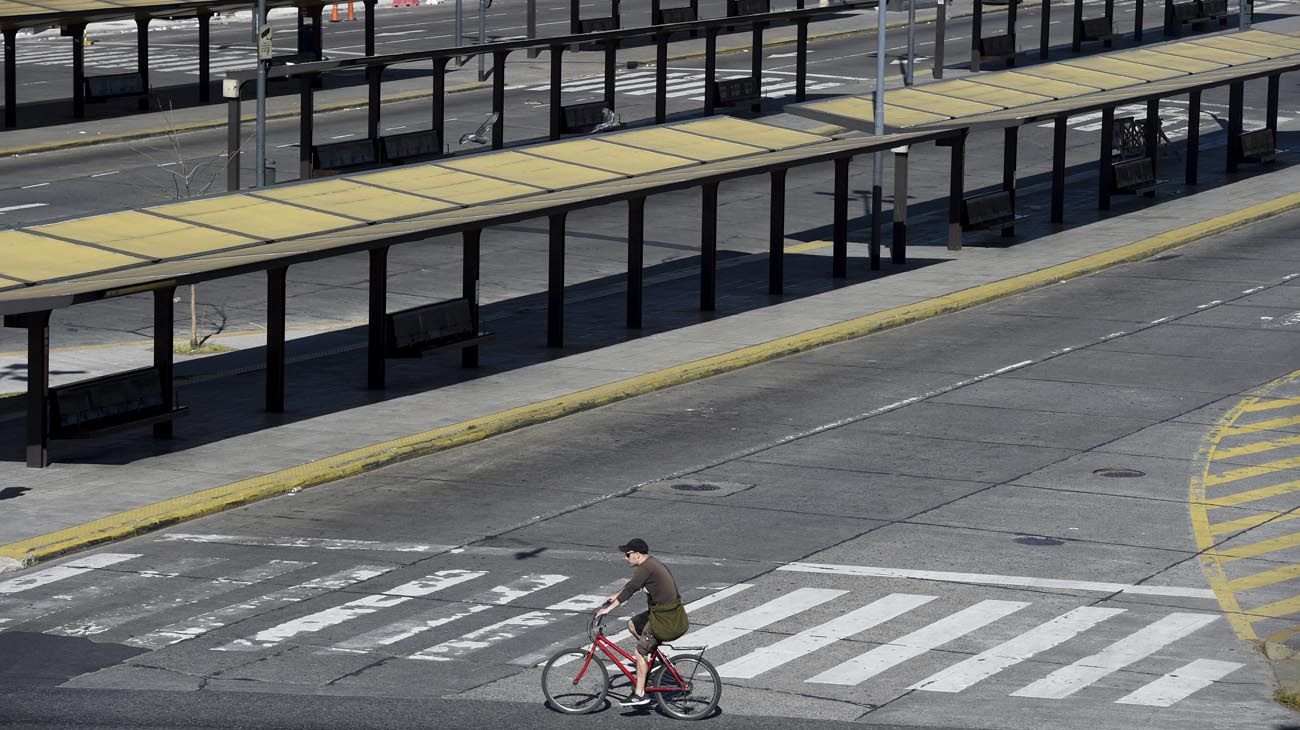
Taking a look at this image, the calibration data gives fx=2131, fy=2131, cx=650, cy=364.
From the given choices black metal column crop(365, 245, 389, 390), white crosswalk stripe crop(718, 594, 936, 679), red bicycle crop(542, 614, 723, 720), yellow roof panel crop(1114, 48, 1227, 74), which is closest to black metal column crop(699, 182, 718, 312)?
black metal column crop(365, 245, 389, 390)

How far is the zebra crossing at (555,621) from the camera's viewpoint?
20.9 m

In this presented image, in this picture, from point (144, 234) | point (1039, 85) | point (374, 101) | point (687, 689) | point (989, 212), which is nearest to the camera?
point (687, 689)

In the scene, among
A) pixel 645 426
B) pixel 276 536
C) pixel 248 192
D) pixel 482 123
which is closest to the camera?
pixel 276 536

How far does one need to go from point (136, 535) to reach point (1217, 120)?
47633mm

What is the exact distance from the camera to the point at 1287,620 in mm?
22672

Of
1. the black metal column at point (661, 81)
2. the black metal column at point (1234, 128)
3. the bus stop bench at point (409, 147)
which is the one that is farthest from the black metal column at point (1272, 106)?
the bus stop bench at point (409, 147)

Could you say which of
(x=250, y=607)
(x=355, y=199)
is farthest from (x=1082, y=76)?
(x=250, y=607)

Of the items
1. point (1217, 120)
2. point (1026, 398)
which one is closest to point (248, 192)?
point (1026, 398)

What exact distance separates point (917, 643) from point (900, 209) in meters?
24.6

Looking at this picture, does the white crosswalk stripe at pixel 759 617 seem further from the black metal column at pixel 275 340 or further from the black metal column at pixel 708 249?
the black metal column at pixel 708 249

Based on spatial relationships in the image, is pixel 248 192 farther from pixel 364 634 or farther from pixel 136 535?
pixel 364 634

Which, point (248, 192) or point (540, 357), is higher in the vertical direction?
Result: point (248, 192)

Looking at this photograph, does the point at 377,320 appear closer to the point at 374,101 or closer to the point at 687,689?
the point at 687,689

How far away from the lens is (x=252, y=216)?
32.7 metres
